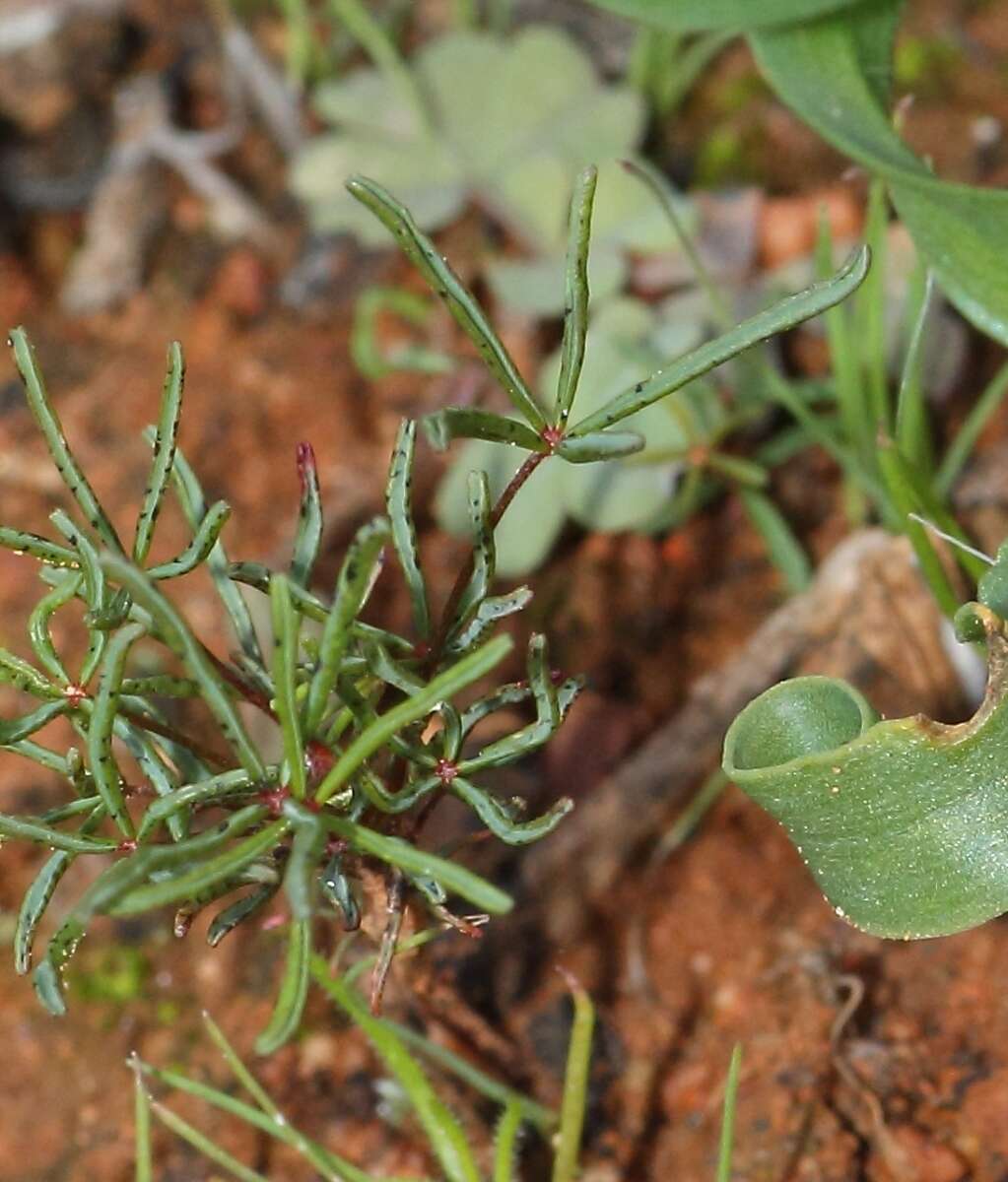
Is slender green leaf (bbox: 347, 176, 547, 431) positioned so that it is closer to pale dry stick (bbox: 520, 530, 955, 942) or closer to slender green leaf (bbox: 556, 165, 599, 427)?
slender green leaf (bbox: 556, 165, 599, 427)

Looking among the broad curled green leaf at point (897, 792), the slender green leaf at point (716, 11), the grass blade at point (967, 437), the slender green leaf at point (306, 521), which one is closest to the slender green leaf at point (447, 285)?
the slender green leaf at point (306, 521)

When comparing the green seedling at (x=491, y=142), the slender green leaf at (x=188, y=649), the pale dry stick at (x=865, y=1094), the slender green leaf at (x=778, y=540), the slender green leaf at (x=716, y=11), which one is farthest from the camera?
the green seedling at (x=491, y=142)

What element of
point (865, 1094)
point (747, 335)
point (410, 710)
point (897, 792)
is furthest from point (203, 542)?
point (865, 1094)

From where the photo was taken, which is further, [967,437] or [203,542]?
[967,437]

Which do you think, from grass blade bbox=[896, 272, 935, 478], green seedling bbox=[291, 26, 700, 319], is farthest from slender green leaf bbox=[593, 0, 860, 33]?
green seedling bbox=[291, 26, 700, 319]

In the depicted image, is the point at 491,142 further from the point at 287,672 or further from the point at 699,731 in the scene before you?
the point at 287,672

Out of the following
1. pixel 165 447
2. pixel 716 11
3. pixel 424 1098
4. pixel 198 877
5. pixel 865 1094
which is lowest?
pixel 865 1094

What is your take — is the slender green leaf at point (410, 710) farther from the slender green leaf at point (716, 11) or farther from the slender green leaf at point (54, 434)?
the slender green leaf at point (716, 11)

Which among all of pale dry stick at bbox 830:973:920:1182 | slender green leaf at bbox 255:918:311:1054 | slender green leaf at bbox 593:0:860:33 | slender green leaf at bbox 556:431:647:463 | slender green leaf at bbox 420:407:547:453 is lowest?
pale dry stick at bbox 830:973:920:1182
